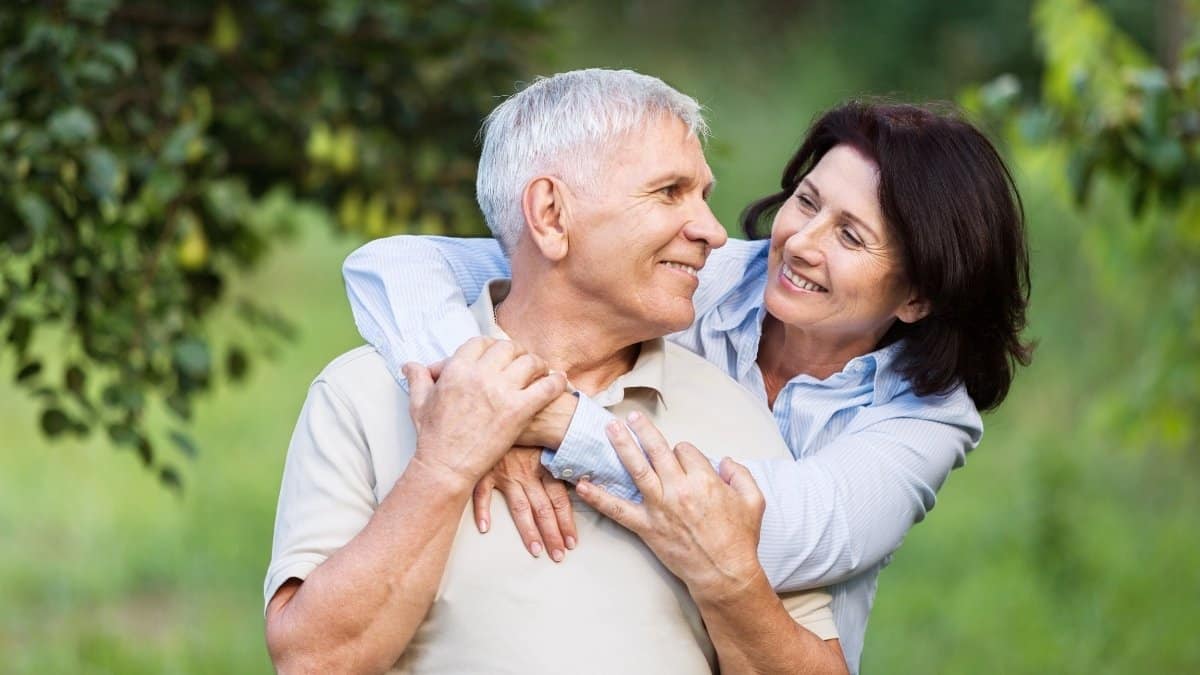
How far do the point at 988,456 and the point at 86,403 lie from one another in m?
5.24

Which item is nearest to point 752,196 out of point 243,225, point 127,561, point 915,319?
point 127,561

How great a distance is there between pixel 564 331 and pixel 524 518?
11.8 inches

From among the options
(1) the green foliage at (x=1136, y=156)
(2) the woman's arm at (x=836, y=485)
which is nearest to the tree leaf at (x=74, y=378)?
(2) the woman's arm at (x=836, y=485)

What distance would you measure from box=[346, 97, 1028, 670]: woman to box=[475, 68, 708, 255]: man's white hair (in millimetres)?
200

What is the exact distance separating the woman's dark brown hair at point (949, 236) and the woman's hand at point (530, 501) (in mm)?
567

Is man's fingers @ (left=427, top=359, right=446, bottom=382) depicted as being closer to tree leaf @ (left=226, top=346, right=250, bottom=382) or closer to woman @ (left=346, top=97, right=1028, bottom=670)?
woman @ (left=346, top=97, right=1028, bottom=670)

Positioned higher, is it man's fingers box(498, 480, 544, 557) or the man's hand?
the man's hand

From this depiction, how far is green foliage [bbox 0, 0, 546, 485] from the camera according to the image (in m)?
3.18

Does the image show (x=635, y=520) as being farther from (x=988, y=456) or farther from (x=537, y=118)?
(x=988, y=456)

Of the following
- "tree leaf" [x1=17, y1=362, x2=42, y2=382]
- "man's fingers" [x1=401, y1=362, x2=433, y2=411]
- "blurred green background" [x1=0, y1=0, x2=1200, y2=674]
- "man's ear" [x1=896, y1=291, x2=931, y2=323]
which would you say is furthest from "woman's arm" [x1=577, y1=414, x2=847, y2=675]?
"blurred green background" [x1=0, y1=0, x2=1200, y2=674]

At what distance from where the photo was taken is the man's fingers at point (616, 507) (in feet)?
7.02

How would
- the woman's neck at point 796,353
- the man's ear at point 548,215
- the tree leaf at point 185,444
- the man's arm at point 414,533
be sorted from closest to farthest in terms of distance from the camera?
the man's arm at point 414,533
the man's ear at point 548,215
the woman's neck at point 796,353
the tree leaf at point 185,444

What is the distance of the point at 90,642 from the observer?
220 inches

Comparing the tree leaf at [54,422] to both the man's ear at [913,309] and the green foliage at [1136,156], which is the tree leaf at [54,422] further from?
the green foliage at [1136,156]
